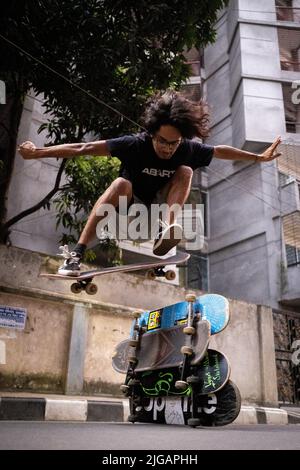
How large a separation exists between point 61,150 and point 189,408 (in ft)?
8.44

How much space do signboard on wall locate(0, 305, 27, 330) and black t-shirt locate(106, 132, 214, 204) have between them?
318 centimetres

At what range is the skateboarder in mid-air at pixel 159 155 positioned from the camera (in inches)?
147

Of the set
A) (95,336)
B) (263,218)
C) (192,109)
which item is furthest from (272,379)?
(263,218)

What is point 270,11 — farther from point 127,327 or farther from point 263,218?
point 127,327

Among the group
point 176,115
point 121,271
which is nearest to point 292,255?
point 121,271

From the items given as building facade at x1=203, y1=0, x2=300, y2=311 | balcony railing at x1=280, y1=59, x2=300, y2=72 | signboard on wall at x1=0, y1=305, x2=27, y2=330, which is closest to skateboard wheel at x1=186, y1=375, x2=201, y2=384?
signboard on wall at x1=0, y1=305, x2=27, y2=330

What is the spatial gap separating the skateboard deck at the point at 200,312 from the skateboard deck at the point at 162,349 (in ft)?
0.26

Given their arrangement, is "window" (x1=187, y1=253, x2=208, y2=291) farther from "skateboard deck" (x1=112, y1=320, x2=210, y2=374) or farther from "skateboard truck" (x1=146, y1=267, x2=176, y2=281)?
"skateboard deck" (x1=112, y1=320, x2=210, y2=374)

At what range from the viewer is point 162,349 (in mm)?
4086

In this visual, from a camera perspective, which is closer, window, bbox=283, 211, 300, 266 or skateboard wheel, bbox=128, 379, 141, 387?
skateboard wheel, bbox=128, 379, 141, 387

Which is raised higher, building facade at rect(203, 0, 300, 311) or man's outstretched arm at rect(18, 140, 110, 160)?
building facade at rect(203, 0, 300, 311)

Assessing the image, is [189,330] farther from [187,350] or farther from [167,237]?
[167,237]

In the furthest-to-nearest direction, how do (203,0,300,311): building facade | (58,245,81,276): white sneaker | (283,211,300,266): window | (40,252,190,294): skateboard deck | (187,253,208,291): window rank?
(187,253,208,291): window
(203,0,300,311): building facade
(283,211,300,266): window
(40,252,190,294): skateboard deck
(58,245,81,276): white sneaker

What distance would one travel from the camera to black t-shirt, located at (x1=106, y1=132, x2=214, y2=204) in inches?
152
